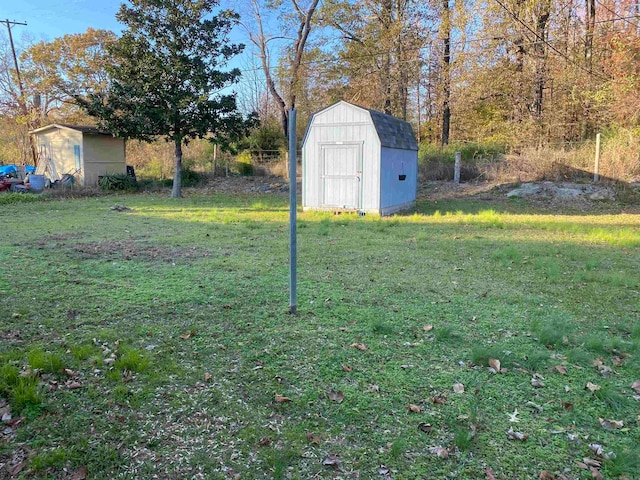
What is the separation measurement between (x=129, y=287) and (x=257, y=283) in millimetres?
1292

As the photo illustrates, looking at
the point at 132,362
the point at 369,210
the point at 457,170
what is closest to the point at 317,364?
the point at 132,362

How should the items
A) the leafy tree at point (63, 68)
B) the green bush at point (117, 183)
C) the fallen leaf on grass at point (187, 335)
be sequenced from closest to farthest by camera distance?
the fallen leaf on grass at point (187, 335), the green bush at point (117, 183), the leafy tree at point (63, 68)

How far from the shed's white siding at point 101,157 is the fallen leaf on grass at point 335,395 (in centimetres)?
1859

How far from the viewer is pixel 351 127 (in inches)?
428

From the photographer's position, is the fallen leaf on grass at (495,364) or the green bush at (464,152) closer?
the fallen leaf on grass at (495,364)

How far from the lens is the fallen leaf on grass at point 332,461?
6.77 ft

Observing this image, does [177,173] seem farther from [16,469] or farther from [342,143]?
[16,469]

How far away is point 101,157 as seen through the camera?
18812 mm

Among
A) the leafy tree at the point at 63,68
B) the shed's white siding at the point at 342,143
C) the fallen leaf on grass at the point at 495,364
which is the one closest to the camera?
the fallen leaf on grass at the point at 495,364

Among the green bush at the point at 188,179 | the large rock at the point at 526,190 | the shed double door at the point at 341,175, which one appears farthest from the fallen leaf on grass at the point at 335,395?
the green bush at the point at 188,179

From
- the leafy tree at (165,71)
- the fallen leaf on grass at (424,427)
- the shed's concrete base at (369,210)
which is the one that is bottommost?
the fallen leaf on grass at (424,427)

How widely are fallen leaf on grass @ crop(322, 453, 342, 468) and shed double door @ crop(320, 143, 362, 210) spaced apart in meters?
9.11

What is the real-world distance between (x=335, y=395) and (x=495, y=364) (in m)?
1.16

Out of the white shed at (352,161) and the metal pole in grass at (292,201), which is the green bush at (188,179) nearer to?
the white shed at (352,161)
